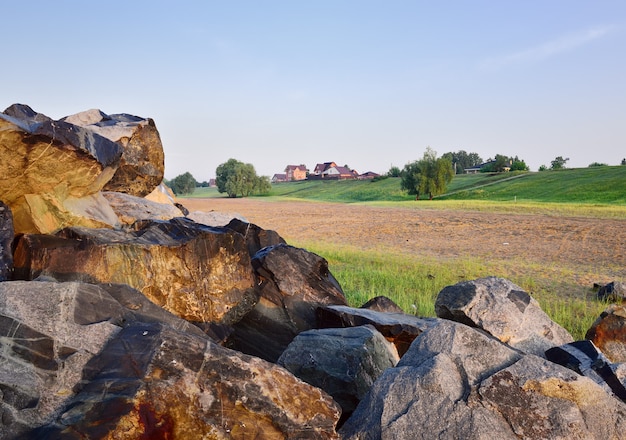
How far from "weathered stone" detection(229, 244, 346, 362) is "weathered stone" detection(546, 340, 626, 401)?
2789 mm

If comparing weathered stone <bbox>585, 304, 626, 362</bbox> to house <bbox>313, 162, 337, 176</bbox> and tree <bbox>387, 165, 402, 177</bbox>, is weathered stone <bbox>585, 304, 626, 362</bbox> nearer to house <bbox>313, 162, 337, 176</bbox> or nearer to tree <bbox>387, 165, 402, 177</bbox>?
tree <bbox>387, 165, 402, 177</bbox>

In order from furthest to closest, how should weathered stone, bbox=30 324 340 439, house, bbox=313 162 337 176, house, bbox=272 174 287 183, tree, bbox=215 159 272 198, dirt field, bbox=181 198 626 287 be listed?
house, bbox=272 174 287 183 < house, bbox=313 162 337 176 < tree, bbox=215 159 272 198 < dirt field, bbox=181 198 626 287 < weathered stone, bbox=30 324 340 439

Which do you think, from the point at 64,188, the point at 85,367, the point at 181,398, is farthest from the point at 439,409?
the point at 64,188

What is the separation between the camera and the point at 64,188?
273 inches

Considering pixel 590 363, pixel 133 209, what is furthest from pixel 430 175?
pixel 590 363

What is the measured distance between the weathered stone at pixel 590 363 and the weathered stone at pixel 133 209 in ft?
19.9

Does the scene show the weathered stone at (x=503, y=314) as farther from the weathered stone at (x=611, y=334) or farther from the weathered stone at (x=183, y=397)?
the weathered stone at (x=183, y=397)

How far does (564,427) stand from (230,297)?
13.1 feet

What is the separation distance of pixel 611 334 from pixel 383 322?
306 centimetres

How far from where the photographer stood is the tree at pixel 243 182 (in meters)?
92.4

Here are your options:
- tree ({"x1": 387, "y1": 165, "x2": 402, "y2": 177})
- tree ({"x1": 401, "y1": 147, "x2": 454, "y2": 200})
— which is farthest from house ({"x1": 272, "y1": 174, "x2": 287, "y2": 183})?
tree ({"x1": 401, "y1": 147, "x2": 454, "y2": 200})

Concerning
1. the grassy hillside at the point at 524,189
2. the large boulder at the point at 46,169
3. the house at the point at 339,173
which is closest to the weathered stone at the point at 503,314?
the large boulder at the point at 46,169

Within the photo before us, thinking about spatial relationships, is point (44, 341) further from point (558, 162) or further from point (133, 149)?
point (558, 162)

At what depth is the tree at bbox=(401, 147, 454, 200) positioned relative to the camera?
65000 mm
